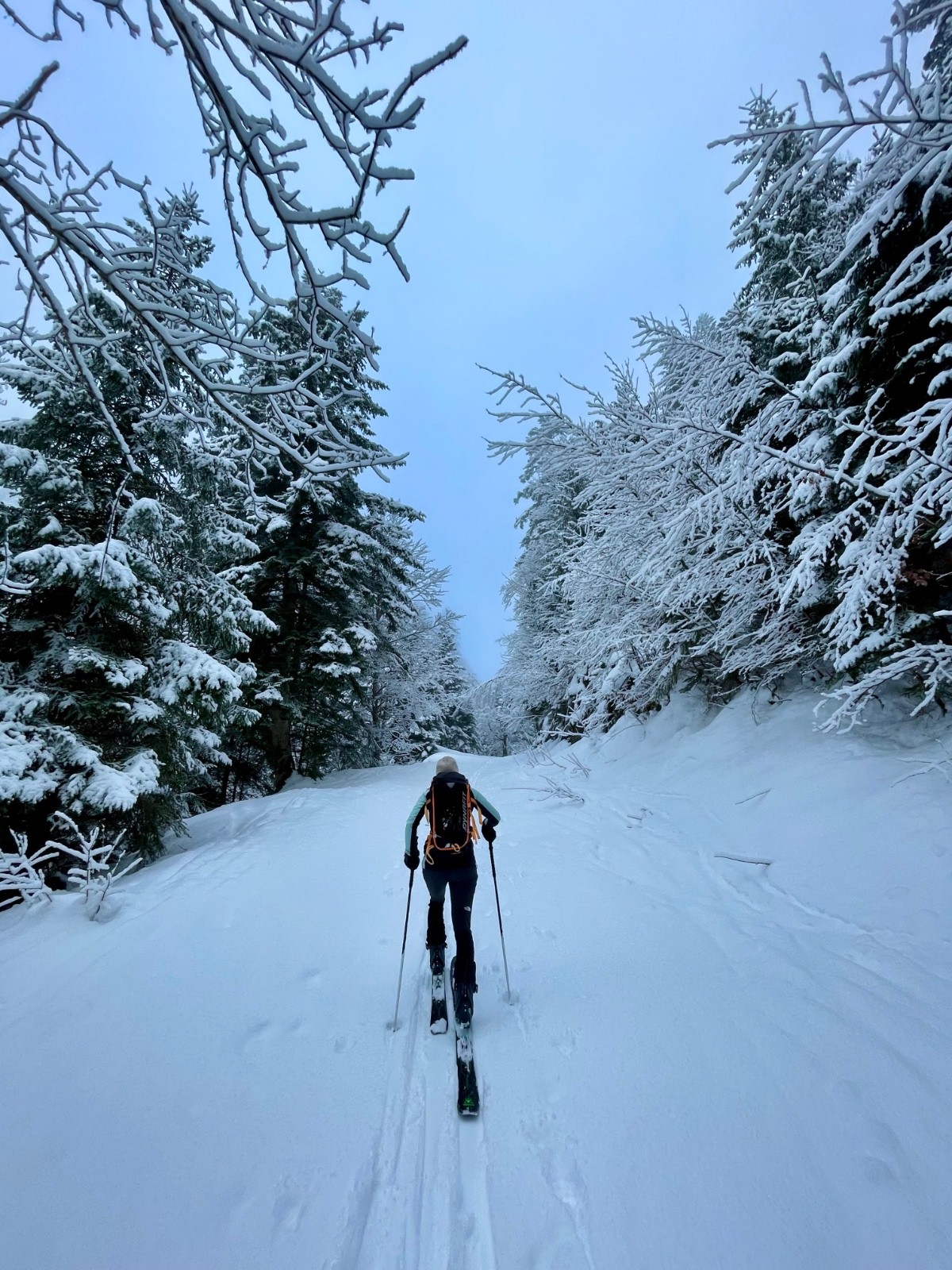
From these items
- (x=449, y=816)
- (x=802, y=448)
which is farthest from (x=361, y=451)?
(x=802, y=448)

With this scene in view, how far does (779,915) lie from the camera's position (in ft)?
13.5

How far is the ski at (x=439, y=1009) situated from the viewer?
3275mm

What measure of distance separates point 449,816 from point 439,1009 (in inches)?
49.9

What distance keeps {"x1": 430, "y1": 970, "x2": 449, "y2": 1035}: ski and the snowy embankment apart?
10 centimetres

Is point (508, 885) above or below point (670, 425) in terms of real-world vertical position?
below

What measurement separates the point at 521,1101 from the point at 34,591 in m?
7.77

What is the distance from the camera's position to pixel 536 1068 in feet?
9.36

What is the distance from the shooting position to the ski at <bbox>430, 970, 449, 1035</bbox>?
3275mm

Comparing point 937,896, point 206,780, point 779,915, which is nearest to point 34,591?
point 206,780

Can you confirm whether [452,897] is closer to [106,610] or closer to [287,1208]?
[287,1208]

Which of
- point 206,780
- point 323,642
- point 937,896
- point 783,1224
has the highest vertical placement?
point 323,642

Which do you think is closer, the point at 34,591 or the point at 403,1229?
the point at 403,1229

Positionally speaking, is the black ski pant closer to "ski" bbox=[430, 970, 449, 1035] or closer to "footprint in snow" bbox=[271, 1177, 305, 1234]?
"ski" bbox=[430, 970, 449, 1035]

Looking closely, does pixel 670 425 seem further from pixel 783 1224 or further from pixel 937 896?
pixel 783 1224
